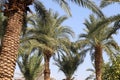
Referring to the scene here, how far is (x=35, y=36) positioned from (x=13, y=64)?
15228 mm

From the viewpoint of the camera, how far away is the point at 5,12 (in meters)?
12.5

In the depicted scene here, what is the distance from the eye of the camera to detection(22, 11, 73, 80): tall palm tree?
26.1 m

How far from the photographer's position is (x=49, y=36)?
89.4 feet

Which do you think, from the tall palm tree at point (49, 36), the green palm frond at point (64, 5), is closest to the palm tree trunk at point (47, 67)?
the tall palm tree at point (49, 36)

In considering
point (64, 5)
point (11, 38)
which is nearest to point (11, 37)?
point (11, 38)

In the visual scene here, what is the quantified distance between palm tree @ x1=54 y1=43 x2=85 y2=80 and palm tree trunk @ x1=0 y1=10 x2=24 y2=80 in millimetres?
17768

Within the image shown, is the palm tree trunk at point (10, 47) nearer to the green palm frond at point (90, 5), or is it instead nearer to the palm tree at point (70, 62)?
the green palm frond at point (90, 5)

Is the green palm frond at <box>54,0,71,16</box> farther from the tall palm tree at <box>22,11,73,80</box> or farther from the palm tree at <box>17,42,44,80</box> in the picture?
the palm tree at <box>17,42,44,80</box>

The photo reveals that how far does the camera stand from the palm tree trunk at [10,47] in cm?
1116

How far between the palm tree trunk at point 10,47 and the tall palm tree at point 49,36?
1262cm

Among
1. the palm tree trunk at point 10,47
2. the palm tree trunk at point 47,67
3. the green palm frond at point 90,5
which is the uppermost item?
the palm tree trunk at point 47,67

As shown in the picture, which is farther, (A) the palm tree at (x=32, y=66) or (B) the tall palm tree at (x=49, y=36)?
(A) the palm tree at (x=32, y=66)

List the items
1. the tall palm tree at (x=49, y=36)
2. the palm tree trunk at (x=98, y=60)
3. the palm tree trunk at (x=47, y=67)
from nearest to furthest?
the tall palm tree at (x=49, y=36), the palm tree trunk at (x=47, y=67), the palm tree trunk at (x=98, y=60)

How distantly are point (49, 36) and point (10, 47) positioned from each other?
15543 mm
